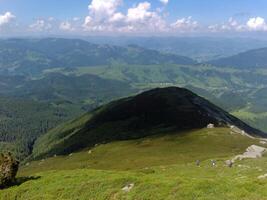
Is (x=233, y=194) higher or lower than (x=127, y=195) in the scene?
higher

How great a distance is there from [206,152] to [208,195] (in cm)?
10892

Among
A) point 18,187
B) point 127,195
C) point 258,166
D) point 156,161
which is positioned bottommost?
point 156,161

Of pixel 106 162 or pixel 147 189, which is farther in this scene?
pixel 106 162

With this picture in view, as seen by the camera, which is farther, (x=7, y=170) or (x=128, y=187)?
(x=7, y=170)

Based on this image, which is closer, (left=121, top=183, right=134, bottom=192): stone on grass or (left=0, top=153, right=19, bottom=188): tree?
(left=121, top=183, right=134, bottom=192): stone on grass

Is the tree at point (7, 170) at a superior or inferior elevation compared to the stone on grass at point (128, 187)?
inferior

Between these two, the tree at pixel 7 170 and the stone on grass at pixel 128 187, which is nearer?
the stone on grass at pixel 128 187

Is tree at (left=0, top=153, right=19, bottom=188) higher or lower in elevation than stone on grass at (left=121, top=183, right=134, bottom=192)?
lower

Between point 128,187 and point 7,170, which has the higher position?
point 128,187

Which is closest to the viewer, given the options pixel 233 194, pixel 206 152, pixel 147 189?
pixel 233 194

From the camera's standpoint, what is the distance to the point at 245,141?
16362 centimetres

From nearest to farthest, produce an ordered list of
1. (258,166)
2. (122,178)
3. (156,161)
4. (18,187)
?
(122,178) → (18,187) → (258,166) → (156,161)

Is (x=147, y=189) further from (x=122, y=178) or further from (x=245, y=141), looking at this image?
(x=245, y=141)

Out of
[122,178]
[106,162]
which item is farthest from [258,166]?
[106,162]
